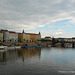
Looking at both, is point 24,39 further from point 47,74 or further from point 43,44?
point 47,74

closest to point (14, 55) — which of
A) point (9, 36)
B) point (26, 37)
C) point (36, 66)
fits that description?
point (36, 66)

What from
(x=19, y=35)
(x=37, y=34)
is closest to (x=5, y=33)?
(x=19, y=35)

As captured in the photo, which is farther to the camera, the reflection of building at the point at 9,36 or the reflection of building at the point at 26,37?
the reflection of building at the point at 26,37

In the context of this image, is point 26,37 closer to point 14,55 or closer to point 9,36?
point 9,36

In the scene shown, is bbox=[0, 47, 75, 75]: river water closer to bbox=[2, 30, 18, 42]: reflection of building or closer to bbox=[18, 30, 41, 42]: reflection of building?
bbox=[2, 30, 18, 42]: reflection of building

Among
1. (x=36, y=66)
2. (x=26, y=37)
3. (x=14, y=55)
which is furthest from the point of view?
Result: (x=26, y=37)

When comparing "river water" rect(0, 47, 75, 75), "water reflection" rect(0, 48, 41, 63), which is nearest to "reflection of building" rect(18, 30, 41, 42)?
"water reflection" rect(0, 48, 41, 63)

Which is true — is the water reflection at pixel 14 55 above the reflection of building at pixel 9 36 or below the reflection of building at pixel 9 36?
below

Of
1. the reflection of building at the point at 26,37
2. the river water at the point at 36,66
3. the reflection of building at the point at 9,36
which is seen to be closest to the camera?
the river water at the point at 36,66

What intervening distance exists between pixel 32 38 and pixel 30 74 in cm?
14036

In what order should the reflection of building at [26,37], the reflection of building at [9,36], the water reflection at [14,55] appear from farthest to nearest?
the reflection of building at [26,37], the reflection of building at [9,36], the water reflection at [14,55]

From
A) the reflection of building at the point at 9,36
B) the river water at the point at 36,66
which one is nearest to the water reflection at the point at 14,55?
the river water at the point at 36,66

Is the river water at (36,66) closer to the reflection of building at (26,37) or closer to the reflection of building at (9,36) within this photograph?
the reflection of building at (9,36)

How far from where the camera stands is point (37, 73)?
62.6 feet
